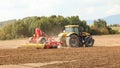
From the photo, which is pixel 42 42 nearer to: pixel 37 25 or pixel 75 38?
pixel 75 38

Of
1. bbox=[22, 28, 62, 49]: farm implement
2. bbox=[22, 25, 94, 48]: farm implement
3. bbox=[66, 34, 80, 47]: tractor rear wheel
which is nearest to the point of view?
bbox=[22, 28, 62, 49]: farm implement

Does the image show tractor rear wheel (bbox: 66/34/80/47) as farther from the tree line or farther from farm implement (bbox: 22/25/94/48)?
the tree line

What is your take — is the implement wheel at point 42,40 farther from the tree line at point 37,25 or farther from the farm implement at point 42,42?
the tree line at point 37,25

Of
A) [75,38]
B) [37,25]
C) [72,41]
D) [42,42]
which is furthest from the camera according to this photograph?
[37,25]

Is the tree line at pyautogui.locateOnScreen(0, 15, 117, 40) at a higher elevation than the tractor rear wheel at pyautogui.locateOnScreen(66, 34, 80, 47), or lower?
higher

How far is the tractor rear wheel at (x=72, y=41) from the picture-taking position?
3023cm

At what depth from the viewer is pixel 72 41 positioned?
1198 inches

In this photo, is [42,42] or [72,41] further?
[72,41]

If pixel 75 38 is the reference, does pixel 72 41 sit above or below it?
below

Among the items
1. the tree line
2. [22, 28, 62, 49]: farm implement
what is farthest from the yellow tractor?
the tree line

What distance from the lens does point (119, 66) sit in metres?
15.3

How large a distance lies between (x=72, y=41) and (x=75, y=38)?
1.31ft

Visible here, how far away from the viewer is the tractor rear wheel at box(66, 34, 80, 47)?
3023 centimetres

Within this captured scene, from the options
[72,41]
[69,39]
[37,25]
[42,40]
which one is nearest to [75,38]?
[72,41]
